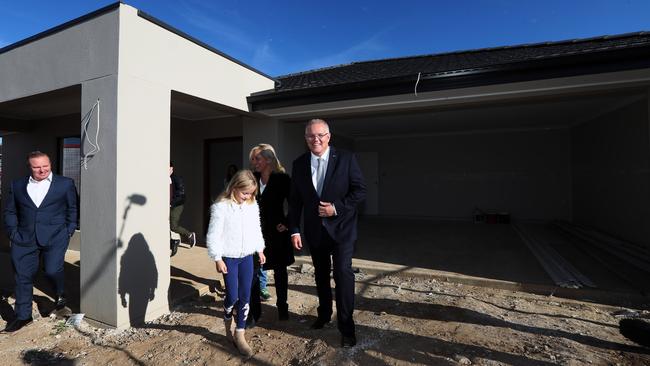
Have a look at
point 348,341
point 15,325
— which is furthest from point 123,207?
point 348,341

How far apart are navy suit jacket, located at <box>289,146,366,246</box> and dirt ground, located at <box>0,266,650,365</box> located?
0.89m

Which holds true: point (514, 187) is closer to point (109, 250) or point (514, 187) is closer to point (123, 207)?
point (123, 207)

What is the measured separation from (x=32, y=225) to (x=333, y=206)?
2.94 m

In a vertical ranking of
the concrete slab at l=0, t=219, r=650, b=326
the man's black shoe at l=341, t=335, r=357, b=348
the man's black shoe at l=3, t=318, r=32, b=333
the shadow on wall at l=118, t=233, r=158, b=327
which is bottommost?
the man's black shoe at l=3, t=318, r=32, b=333

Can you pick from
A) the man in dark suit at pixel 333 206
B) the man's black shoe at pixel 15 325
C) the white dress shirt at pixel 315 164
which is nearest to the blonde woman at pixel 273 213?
the man in dark suit at pixel 333 206

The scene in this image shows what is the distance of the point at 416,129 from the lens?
29.8ft

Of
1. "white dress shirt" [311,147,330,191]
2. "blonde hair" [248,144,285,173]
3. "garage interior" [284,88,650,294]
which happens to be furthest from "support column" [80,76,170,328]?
"garage interior" [284,88,650,294]

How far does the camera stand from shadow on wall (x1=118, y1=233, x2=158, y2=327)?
312 cm

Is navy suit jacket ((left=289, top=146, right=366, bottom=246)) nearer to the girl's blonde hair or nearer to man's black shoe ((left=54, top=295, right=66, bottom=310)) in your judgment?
the girl's blonde hair

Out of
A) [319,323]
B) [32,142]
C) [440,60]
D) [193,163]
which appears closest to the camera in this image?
[319,323]

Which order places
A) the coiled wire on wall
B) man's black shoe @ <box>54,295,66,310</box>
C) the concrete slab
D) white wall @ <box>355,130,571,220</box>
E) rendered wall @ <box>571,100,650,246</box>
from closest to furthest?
the coiled wire on wall → man's black shoe @ <box>54,295,66,310</box> → the concrete slab → rendered wall @ <box>571,100,650,246</box> → white wall @ <box>355,130,571,220</box>

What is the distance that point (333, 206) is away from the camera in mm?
2523

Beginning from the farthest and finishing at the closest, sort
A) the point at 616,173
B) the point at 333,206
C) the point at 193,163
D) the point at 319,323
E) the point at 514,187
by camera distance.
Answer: the point at 514,187 < the point at 193,163 < the point at 616,173 < the point at 319,323 < the point at 333,206

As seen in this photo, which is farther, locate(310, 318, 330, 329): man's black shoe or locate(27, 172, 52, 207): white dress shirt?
locate(27, 172, 52, 207): white dress shirt
